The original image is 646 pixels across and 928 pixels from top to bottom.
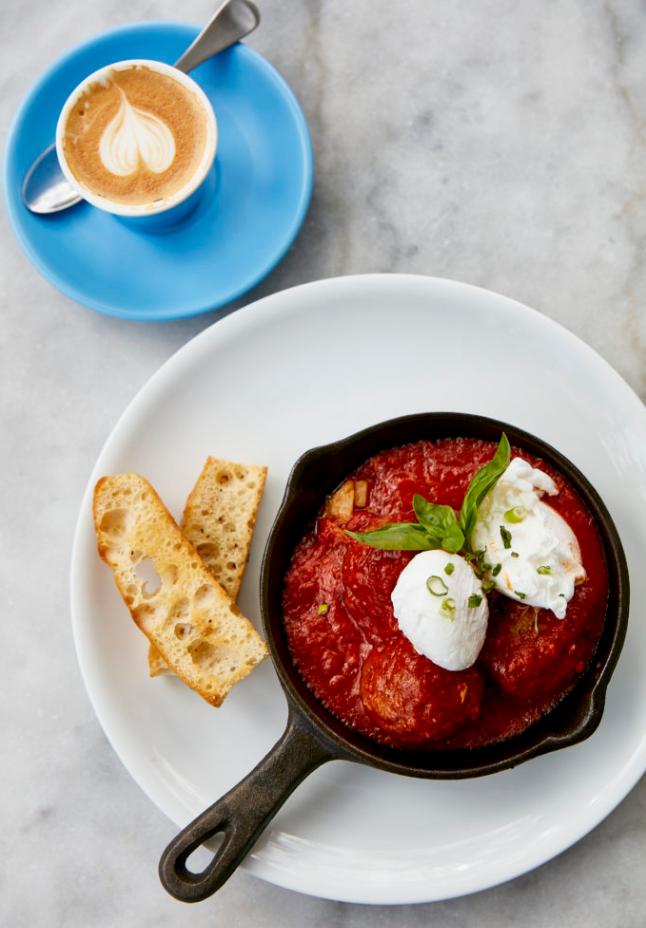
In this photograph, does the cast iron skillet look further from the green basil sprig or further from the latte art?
the latte art

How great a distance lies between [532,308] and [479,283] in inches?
8.8

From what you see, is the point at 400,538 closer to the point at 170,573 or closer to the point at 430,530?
the point at 430,530

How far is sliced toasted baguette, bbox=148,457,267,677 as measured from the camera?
3.06 metres

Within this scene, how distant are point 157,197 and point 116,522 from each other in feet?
3.63

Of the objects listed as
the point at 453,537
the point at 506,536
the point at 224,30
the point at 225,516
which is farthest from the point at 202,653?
the point at 224,30

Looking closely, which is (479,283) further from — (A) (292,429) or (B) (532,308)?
(A) (292,429)

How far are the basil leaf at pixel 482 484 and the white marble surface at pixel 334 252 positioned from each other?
110 centimetres

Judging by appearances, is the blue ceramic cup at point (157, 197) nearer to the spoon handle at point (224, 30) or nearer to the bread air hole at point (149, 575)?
the spoon handle at point (224, 30)

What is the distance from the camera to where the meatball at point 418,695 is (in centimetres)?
252

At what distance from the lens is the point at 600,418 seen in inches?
122

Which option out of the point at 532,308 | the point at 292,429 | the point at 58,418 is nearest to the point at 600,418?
the point at 532,308

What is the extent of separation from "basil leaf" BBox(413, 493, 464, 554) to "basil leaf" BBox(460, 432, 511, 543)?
0.03m

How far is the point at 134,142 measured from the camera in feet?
10.6

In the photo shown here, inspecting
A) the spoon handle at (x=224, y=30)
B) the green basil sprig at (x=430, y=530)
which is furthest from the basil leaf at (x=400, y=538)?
the spoon handle at (x=224, y=30)
